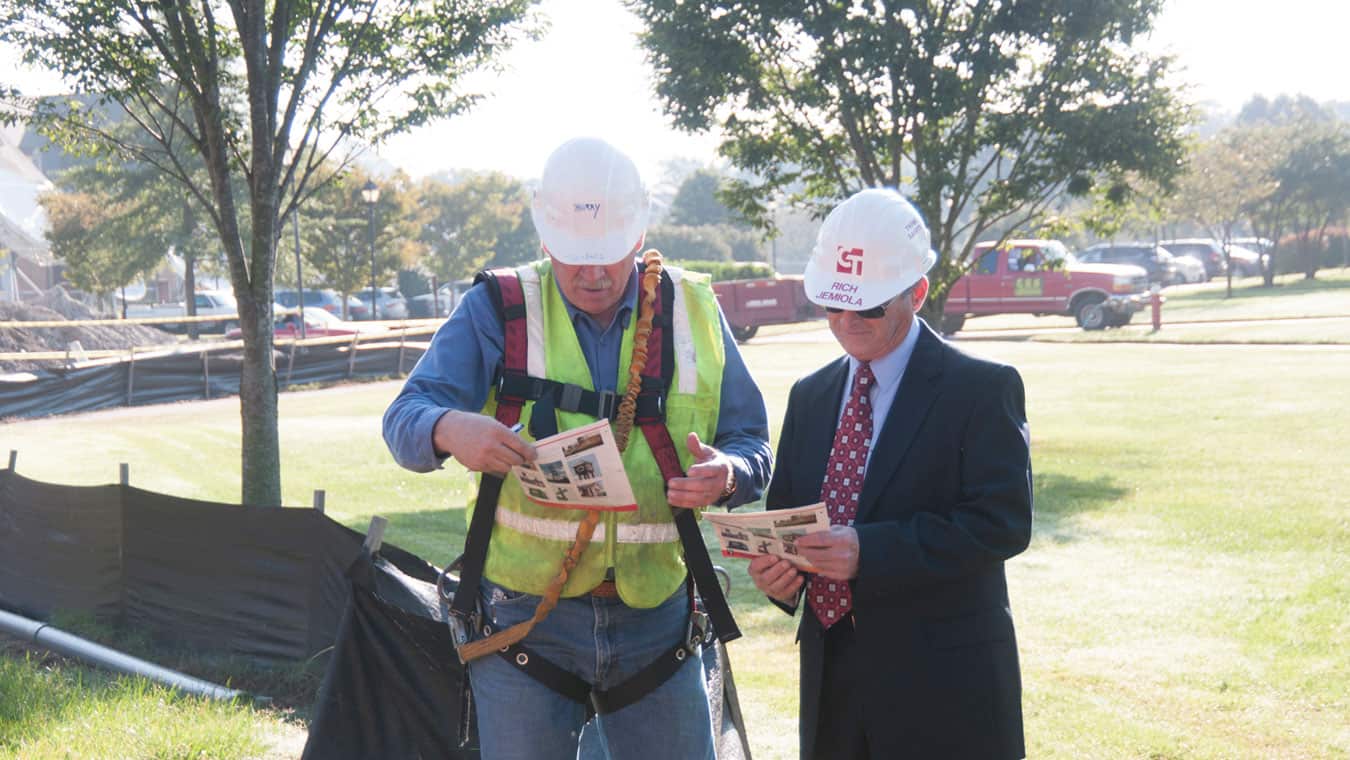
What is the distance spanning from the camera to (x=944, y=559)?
2771 mm

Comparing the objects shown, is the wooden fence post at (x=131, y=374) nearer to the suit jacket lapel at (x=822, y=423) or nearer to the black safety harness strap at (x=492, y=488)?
the black safety harness strap at (x=492, y=488)

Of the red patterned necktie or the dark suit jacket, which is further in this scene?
the red patterned necktie

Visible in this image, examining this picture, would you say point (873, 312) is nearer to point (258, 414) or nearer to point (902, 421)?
point (902, 421)

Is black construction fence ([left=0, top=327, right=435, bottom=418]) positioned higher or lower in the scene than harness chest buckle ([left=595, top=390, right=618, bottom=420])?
lower

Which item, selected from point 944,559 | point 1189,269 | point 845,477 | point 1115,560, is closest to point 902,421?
point 845,477

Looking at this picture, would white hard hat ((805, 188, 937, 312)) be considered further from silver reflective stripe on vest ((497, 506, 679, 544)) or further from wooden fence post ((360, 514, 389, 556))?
wooden fence post ((360, 514, 389, 556))

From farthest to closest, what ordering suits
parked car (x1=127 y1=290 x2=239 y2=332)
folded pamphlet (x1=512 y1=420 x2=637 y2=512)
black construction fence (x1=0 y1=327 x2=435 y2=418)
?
parked car (x1=127 y1=290 x2=239 y2=332), black construction fence (x1=0 y1=327 x2=435 y2=418), folded pamphlet (x1=512 y1=420 x2=637 y2=512)

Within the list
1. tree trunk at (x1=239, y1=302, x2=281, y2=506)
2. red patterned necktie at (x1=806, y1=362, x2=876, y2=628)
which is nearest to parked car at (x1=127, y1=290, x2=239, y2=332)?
tree trunk at (x1=239, y1=302, x2=281, y2=506)

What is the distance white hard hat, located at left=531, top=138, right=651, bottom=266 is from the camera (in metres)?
2.98

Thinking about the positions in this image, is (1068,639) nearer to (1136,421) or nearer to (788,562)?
(788,562)

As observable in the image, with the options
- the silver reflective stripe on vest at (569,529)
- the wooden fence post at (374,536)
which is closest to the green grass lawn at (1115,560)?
the wooden fence post at (374,536)

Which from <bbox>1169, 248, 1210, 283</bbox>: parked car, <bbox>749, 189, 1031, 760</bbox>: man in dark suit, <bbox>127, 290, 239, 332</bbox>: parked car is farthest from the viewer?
<bbox>1169, 248, 1210, 283</bbox>: parked car

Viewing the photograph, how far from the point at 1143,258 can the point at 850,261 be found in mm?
57033

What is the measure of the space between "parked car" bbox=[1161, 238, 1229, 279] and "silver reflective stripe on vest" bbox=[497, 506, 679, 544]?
208ft
